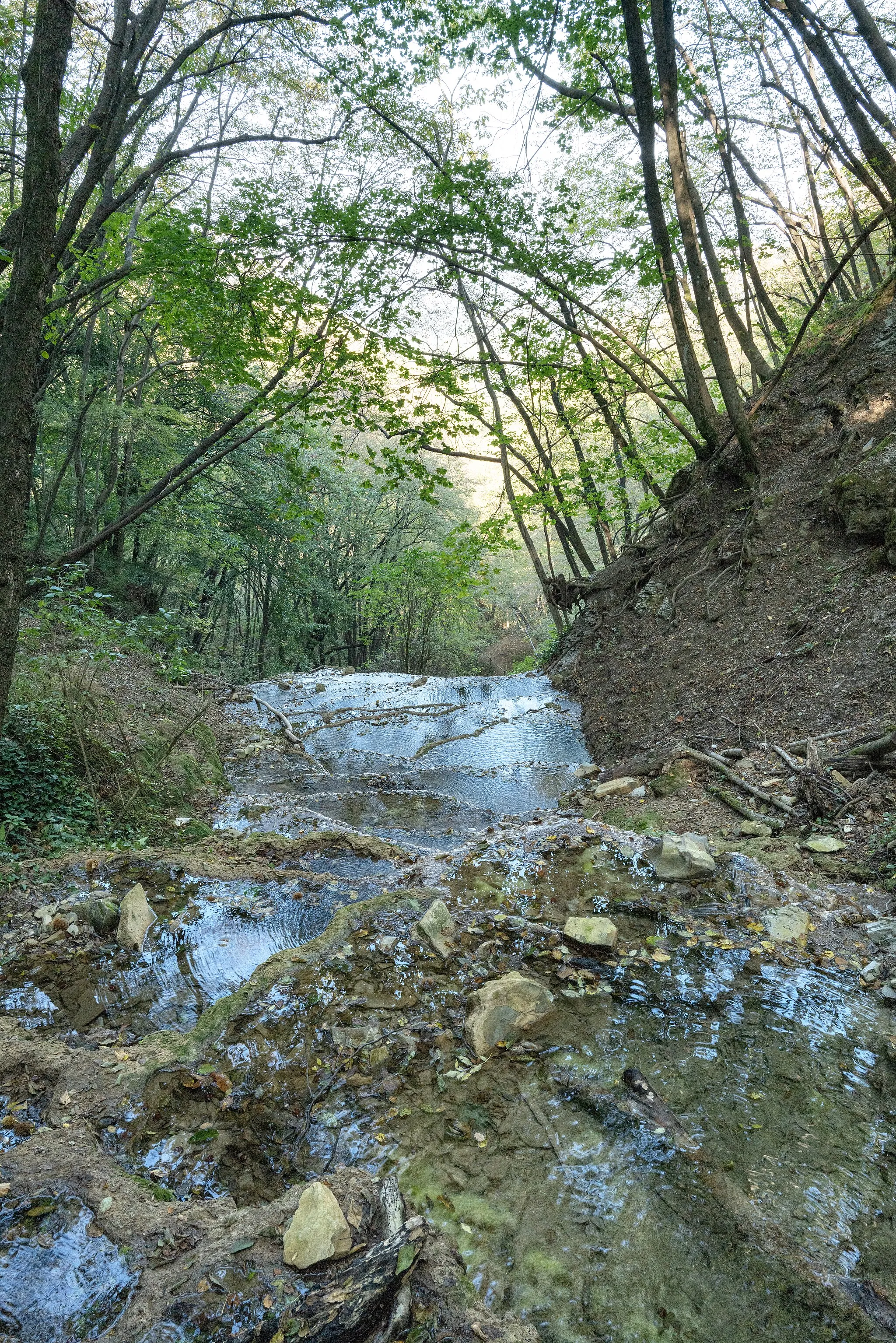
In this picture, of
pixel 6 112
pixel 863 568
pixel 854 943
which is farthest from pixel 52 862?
pixel 6 112

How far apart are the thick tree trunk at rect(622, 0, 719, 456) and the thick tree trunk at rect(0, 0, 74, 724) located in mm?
6872

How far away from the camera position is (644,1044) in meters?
2.57

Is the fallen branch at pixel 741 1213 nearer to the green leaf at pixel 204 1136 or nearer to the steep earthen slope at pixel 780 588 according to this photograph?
the green leaf at pixel 204 1136

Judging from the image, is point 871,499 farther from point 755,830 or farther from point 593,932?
point 593,932

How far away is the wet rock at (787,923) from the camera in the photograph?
3.23m

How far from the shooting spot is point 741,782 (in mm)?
4852

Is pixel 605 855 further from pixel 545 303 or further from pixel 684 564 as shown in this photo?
pixel 545 303

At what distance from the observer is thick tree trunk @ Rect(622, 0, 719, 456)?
6941 mm

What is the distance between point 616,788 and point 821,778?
1993 mm

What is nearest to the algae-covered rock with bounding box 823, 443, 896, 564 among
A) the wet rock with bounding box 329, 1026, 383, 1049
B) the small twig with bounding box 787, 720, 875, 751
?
the small twig with bounding box 787, 720, 875, 751

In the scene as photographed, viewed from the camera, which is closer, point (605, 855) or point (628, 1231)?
point (628, 1231)

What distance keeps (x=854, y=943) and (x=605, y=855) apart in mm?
1587

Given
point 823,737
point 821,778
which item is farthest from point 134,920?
point 823,737

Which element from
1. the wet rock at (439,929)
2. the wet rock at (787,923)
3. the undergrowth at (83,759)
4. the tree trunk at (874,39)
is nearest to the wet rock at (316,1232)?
the wet rock at (439,929)
